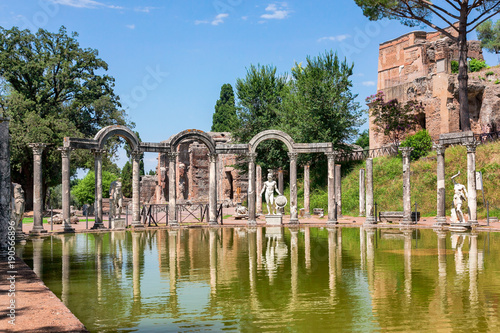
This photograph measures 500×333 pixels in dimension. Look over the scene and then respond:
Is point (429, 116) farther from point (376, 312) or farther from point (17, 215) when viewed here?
point (376, 312)

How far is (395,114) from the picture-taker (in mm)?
41094

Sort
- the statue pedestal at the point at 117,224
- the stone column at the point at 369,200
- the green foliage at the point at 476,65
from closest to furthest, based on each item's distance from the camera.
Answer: the statue pedestal at the point at 117,224, the stone column at the point at 369,200, the green foliage at the point at 476,65

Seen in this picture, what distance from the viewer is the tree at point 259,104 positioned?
41.2 meters

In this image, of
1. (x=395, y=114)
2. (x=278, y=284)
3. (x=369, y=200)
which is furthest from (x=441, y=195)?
(x=395, y=114)

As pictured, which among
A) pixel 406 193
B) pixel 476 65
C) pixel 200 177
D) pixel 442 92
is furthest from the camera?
pixel 200 177

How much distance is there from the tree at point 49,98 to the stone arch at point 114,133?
Result: 12.7 metres

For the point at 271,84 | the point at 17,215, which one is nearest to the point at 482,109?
the point at 271,84

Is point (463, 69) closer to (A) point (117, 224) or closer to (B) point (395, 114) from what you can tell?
(B) point (395, 114)

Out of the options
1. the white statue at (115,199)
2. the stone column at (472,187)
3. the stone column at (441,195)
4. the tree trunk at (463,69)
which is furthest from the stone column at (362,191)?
the white statue at (115,199)

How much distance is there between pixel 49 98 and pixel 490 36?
52.6 m

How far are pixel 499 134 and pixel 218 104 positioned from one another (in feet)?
129

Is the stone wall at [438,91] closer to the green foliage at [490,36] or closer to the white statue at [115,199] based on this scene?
the green foliage at [490,36]

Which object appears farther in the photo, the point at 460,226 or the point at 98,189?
the point at 98,189

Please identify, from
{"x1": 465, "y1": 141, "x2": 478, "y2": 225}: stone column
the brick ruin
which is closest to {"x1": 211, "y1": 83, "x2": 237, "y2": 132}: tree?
the brick ruin
